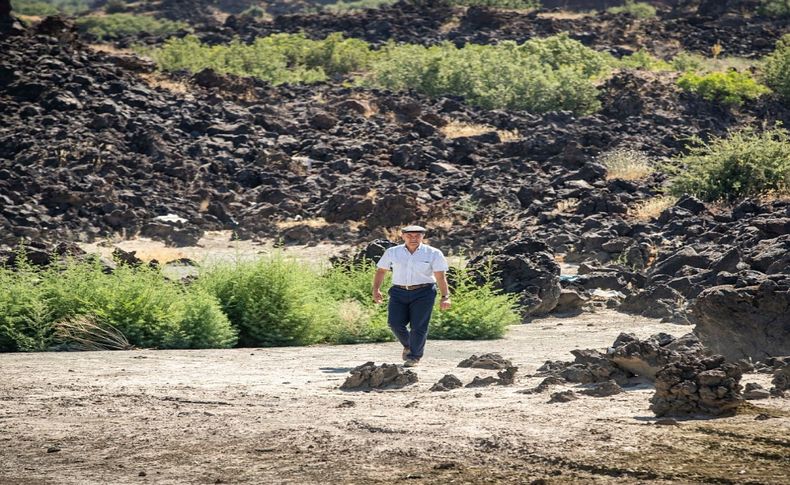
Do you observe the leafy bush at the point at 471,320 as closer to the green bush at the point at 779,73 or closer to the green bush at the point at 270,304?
the green bush at the point at 270,304

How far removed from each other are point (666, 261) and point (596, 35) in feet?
118

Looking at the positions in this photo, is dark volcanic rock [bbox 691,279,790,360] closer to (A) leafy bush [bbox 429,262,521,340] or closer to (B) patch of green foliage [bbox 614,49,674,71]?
(A) leafy bush [bbox 429,262,521,340]

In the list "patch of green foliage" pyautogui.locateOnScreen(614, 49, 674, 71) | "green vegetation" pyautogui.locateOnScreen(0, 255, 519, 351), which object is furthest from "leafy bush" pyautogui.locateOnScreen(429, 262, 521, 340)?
"patch of green foliage" pyautogui.locateOnScreen(614, 49, 674, 71)

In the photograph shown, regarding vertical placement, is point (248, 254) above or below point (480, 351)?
below

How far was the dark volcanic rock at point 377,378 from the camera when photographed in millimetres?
9828

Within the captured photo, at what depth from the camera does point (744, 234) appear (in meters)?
19.4

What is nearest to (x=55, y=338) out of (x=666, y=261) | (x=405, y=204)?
(x=666, y=261)

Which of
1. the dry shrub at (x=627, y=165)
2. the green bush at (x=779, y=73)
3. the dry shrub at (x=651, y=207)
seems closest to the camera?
the dry shrub at (x=651, y=207)

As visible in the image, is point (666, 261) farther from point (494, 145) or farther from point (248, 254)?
point (494, 145)

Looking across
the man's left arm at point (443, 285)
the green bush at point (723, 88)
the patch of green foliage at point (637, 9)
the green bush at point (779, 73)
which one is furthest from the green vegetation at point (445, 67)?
the man's left arm at point (443, 285)

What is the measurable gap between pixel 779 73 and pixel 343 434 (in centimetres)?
3559

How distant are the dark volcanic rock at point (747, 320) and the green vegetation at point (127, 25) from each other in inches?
2295

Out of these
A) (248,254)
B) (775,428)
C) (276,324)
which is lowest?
(248,254)

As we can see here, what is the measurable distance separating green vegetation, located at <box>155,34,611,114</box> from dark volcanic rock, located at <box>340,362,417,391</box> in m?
28.1
